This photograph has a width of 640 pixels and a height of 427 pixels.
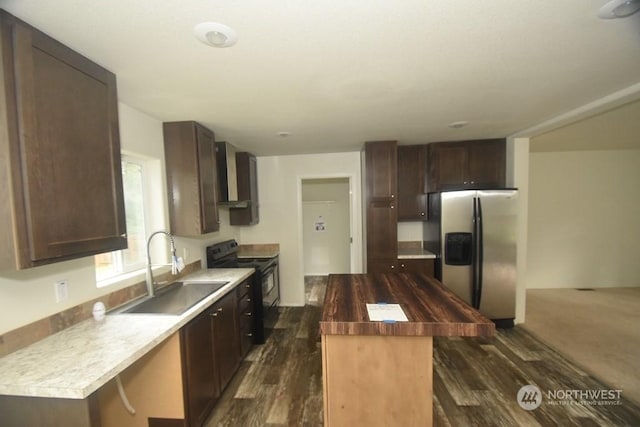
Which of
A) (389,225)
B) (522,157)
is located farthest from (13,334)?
(522,157)

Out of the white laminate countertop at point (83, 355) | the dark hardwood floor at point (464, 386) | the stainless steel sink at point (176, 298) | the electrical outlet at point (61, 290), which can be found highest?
the electrical outlet at point (61, 290)

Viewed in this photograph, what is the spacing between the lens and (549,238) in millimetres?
4434

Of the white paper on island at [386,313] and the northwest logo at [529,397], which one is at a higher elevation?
the white paper on island at [386,313]

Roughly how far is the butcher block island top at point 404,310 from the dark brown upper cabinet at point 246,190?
1.96 metres

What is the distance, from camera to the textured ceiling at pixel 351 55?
3.40ft

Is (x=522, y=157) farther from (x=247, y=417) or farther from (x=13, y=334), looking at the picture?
(x=13, y=334)

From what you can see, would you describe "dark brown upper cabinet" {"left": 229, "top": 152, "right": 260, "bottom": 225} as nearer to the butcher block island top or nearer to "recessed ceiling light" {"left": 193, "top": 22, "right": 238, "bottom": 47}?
the butcher block island top

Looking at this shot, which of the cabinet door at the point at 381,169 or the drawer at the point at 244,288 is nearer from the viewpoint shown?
the drawer at the point at 244,288

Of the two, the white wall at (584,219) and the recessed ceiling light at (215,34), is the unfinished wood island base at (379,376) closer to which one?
the recessed ceiling light at (215,34)

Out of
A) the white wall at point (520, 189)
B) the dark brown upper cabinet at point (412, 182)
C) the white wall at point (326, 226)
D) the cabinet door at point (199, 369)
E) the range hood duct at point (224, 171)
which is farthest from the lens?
the white wall at point (326, 226)

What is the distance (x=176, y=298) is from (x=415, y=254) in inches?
110

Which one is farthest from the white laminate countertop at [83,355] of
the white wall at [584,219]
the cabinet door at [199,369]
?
the white wall at [584,219]

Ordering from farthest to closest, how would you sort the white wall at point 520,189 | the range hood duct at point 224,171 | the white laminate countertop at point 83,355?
1. the white wall at point 520,189
2. the range hood duct at point 224,171
3. the white laminate countertop at point 83,355

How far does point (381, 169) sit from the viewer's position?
330 centimetres
